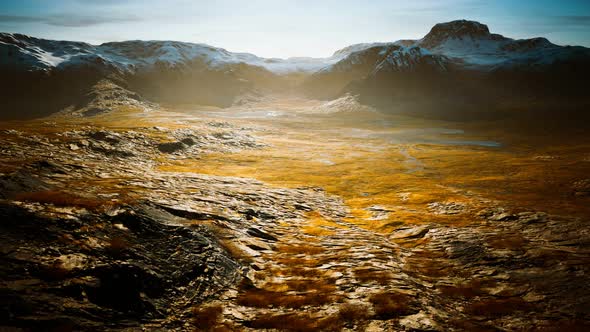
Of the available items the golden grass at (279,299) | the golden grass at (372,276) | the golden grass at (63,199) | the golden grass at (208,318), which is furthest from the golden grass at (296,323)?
the golden grass at (63,199)

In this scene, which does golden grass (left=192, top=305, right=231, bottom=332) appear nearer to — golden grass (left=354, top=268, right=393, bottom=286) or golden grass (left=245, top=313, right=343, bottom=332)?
golden grass (left=245, top=313, right=343, bottom=332)

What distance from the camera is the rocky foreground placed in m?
11.2

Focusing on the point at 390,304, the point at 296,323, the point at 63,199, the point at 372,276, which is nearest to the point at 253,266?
the point at 296,323

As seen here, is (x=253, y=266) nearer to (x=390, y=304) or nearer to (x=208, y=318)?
(x=208, y=318)

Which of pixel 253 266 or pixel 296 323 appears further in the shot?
pixel 253 266

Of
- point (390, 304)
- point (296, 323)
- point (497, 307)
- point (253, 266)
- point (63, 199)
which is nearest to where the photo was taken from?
point (296, 323)

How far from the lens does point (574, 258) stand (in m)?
16.4

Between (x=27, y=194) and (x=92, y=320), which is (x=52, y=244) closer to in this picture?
(x=92, y=320)

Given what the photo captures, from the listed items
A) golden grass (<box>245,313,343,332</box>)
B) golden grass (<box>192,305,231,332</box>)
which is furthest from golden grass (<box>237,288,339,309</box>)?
golden grass (<box>192,305,231,332</box>)

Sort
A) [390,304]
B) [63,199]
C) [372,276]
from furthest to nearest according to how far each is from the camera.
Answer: [63,199] → [372,276] → [390,304]

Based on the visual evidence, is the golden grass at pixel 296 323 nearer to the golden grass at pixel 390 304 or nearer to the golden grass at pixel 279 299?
the golden grass at pixel 279 299

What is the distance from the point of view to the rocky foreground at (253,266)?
36.7 ft

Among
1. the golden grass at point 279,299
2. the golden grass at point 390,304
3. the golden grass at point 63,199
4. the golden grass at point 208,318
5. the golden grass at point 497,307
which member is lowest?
the golden grass at point 279,299

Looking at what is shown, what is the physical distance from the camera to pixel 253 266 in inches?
647
